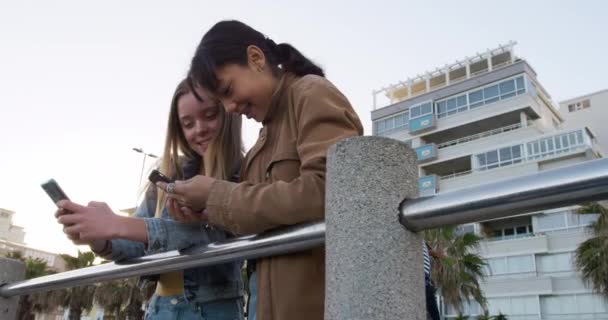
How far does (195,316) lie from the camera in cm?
174

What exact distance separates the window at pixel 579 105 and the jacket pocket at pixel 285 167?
1590 inches

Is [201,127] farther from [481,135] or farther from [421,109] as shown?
[421,109]

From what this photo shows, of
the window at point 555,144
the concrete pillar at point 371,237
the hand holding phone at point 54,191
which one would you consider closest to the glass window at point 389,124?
the window at point 555,144

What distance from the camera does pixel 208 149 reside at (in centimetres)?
192

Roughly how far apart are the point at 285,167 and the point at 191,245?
419mm

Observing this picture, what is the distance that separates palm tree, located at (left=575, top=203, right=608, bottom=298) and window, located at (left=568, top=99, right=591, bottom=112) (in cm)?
2349

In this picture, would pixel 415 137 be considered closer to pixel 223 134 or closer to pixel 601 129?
pixel 601 129

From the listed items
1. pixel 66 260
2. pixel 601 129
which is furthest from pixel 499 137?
pixel 66 260

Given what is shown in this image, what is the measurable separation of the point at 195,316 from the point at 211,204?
59 cm

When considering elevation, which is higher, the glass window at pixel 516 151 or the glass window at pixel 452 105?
the glass window at pixel 452 105

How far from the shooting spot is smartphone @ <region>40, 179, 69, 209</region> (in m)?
1.55

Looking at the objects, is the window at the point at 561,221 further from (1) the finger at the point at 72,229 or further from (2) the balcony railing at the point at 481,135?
(1) the finger at the point at 72,229

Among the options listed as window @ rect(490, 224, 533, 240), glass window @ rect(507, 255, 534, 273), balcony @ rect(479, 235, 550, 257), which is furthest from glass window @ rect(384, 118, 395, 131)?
glass window @ rect(507, 255, 534, 273)

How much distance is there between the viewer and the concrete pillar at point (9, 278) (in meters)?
2.38
